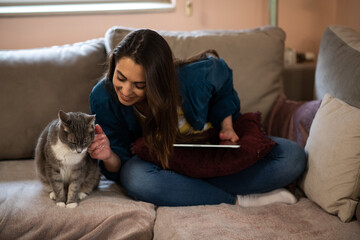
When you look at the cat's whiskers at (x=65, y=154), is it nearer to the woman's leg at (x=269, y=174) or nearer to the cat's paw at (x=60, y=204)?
the cat's paw at (x=60, y=204)

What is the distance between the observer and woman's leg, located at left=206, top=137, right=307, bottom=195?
1422 mm

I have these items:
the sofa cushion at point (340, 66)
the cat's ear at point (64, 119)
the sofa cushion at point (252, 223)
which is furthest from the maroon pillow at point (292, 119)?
the cat's ear at point (64, 119)

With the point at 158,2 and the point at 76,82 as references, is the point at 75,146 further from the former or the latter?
the point at 158,2

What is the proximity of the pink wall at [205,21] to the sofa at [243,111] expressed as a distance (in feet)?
1.20

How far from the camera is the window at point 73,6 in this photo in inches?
84.1

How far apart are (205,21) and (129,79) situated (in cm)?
116

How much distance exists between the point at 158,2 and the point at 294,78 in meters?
0.93

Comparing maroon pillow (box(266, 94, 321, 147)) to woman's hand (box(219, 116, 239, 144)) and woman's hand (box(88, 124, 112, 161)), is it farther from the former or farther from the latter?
woman's hand (box(88, 124, 112, 161))

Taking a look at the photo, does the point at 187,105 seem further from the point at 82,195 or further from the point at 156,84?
the point at 82,195

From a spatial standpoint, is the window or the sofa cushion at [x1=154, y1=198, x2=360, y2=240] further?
the window

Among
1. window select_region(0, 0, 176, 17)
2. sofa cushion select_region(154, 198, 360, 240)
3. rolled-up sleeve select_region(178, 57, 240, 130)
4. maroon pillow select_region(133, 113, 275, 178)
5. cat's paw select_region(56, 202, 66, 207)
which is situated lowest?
sofa cushion select_region(154, 198, 360, 240)

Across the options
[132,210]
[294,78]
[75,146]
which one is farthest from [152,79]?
[294,78]

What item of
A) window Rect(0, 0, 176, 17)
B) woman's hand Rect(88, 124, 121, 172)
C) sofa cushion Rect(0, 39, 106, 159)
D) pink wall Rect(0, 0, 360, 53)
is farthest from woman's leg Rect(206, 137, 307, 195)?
window Rect(0, 0, 176, 17)

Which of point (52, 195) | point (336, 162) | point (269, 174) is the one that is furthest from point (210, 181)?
point (52, 195)
